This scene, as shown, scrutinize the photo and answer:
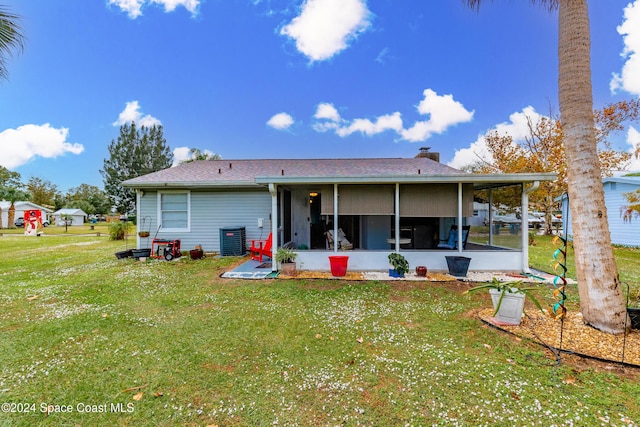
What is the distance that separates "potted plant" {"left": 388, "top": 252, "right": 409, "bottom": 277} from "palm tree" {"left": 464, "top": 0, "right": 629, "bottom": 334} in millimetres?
3069

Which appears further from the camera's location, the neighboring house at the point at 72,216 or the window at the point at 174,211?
the neighboring house at the point at 72,216

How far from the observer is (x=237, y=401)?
2.25 m

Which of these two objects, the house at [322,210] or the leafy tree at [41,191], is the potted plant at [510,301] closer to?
the house at [322,210]

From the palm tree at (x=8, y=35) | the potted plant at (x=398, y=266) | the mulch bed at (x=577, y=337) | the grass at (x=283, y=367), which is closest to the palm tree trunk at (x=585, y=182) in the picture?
the mulch bed at (x=577, y=337)

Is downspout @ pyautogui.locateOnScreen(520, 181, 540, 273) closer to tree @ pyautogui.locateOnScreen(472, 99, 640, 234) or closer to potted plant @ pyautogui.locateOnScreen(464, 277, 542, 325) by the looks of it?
potted plant @ pyautogui.locateOnScreen(464, 277, 542, 325)

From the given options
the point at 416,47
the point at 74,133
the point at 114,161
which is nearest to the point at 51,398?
the point at 416,47

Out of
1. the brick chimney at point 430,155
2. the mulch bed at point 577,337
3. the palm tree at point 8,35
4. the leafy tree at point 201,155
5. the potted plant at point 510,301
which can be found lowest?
the mulch bed at point 577,337

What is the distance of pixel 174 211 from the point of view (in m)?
9.41

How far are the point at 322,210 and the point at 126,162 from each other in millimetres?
30838

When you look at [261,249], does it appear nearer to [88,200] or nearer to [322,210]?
[322,210]

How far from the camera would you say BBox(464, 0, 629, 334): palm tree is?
3273 mm

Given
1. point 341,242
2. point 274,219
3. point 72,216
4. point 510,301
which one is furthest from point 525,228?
point 72,216

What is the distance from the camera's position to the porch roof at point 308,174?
6199 mm

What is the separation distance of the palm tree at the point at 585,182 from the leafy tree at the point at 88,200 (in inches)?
1928
